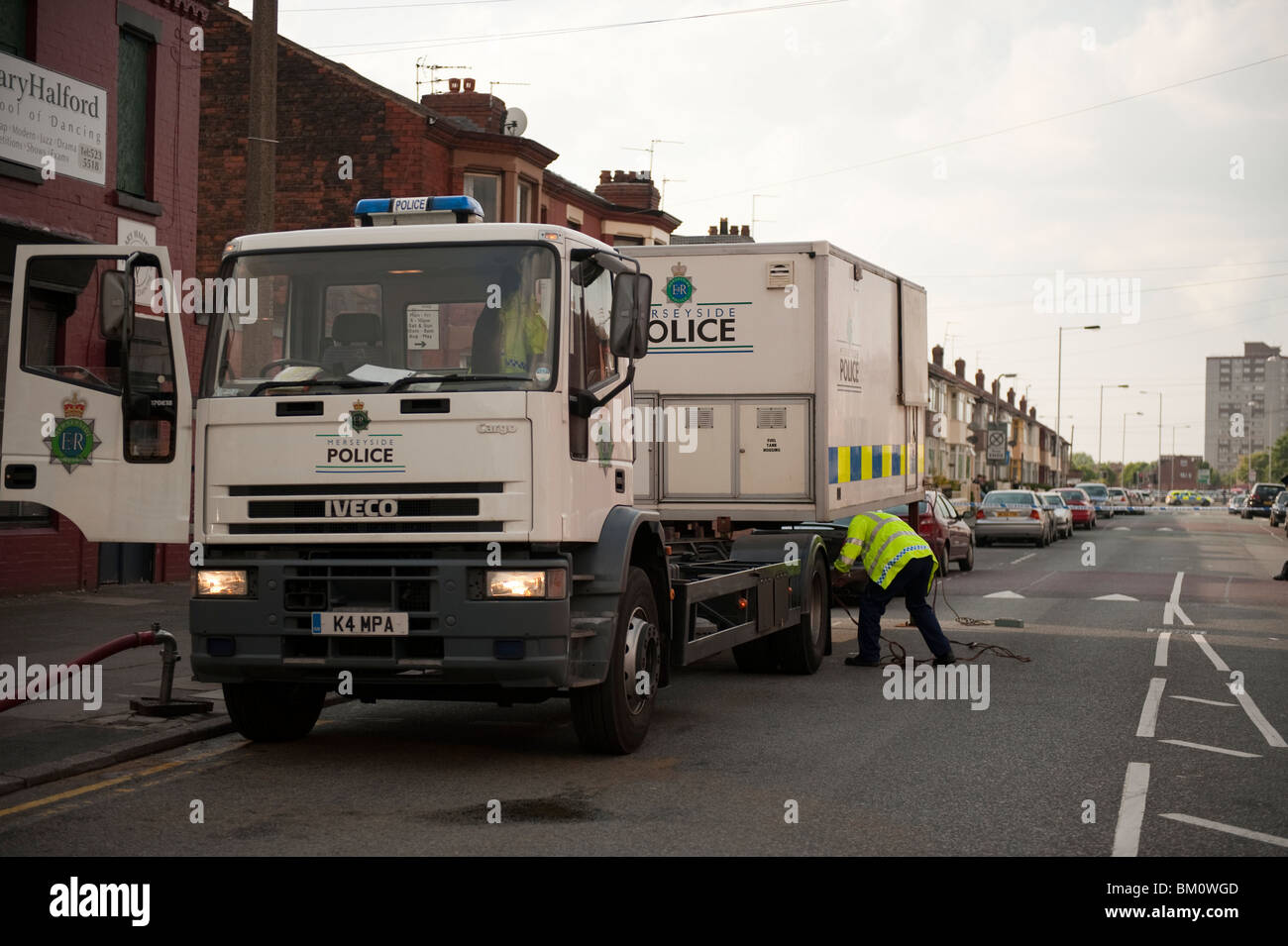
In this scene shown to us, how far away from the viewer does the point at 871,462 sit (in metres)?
13.8

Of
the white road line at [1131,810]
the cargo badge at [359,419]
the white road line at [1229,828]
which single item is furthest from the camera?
the cargo badge at [359,419]

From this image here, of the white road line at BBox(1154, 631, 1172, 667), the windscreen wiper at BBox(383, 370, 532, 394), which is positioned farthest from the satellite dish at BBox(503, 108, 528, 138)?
the windscreen wiper at BBox(383, 370, 532, 394)

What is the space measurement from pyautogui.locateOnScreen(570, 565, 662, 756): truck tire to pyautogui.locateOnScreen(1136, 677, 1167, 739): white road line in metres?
3.30

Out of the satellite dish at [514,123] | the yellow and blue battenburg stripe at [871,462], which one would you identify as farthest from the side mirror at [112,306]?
the satellite dish at [514,123]

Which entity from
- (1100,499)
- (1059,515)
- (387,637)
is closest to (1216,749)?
(387,637)

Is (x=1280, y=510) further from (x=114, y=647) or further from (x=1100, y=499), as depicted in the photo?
(x=114, y=647)

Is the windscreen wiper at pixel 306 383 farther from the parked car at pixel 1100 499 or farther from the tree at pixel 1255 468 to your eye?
the tree at pixel 1255 468

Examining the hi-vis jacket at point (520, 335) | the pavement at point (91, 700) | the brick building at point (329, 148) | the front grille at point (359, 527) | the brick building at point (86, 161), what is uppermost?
the brick building at point (329, 148)

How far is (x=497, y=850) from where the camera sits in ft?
19.6

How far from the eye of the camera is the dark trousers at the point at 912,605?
12172 mm

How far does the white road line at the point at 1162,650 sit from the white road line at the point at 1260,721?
1930 millimetres

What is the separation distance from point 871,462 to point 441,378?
23.3 feet
